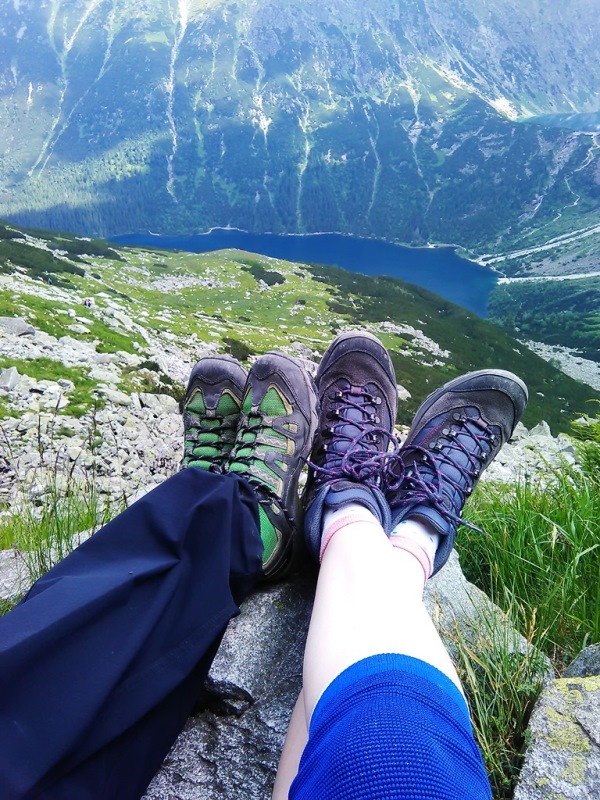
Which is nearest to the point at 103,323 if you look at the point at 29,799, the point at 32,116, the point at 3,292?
the point at 3,292

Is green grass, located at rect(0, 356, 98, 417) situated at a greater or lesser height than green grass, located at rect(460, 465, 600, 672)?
lesser

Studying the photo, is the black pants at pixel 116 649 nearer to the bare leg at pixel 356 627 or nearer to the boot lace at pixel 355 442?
the bare leg at pixel 356 627

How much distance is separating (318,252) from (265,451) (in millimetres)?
117667

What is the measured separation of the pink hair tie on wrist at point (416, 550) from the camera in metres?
1.67

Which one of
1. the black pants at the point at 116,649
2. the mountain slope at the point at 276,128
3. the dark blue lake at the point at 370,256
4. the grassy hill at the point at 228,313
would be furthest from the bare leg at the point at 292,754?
the mountain slope at the point at 276,128

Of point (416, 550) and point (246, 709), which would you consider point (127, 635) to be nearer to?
point (246, 709)

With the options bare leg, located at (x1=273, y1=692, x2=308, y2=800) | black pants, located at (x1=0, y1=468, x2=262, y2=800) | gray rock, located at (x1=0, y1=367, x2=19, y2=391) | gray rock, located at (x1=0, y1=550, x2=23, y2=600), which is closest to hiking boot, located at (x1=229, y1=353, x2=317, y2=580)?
black pants, located at (x1=0, y1=468, x2=262, y2=800)

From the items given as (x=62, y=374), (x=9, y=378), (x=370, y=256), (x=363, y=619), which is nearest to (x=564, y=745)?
(x=363, y=619)

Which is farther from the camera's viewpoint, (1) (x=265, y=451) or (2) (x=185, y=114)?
(2) (x=185, y=114)

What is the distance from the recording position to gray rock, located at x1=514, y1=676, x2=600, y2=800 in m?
0.89

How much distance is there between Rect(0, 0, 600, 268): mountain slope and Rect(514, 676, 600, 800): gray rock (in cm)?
13376

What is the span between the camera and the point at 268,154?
5837 inches

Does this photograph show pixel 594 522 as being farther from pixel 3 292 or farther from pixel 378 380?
pixel 3 292

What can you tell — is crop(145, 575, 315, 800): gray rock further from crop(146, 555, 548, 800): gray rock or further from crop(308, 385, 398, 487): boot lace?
crop(308, 385, 398, 487): boot lace
